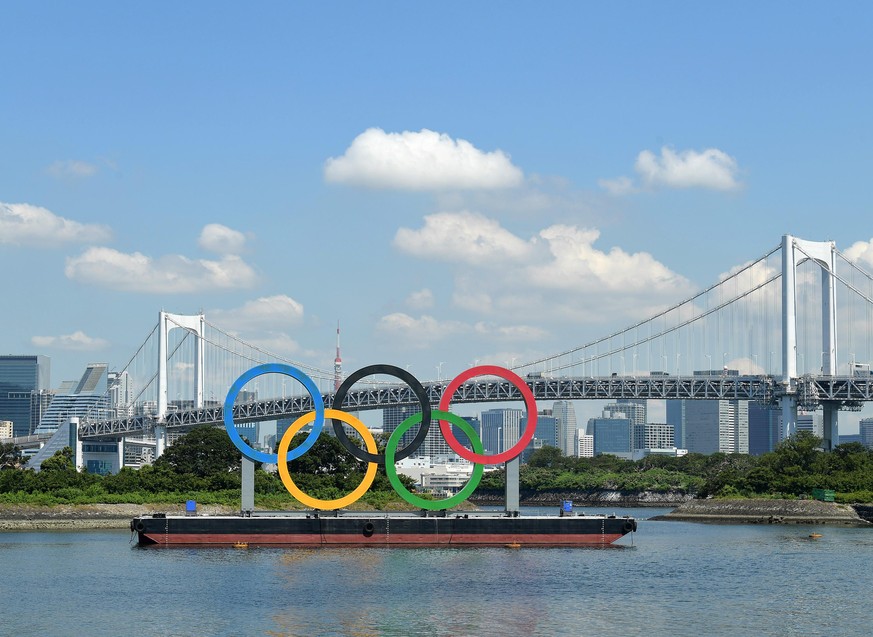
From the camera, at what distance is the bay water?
32.3 meters

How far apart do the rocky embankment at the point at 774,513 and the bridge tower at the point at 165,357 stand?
1779 inches

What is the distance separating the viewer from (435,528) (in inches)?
1994

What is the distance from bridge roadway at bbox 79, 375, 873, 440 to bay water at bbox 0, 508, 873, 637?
35600 millimetres

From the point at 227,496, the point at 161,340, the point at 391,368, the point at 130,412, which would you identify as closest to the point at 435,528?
the point at 391,368

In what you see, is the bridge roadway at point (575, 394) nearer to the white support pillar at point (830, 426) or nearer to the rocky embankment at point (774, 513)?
the white support pillar at point (830, 426)

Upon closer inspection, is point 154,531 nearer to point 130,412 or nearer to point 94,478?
point 94,478

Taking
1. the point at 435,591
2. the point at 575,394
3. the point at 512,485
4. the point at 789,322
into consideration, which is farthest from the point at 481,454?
the point at 575,394

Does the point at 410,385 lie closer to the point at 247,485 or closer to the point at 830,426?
the point at 247,485

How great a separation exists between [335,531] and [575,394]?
51777mm

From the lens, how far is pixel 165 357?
113250 mm

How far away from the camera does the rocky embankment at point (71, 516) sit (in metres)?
67.4

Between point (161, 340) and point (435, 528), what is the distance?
66.1 m

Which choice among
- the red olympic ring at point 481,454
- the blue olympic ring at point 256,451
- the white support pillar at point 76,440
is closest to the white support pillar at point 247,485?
the blue olympic ring at point 256,451

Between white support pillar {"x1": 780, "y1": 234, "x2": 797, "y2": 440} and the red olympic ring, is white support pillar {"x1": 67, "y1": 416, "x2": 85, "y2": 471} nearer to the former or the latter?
white support pillar {"x1": 780, "y1": 234, "x2": 797, "y2": 440}
